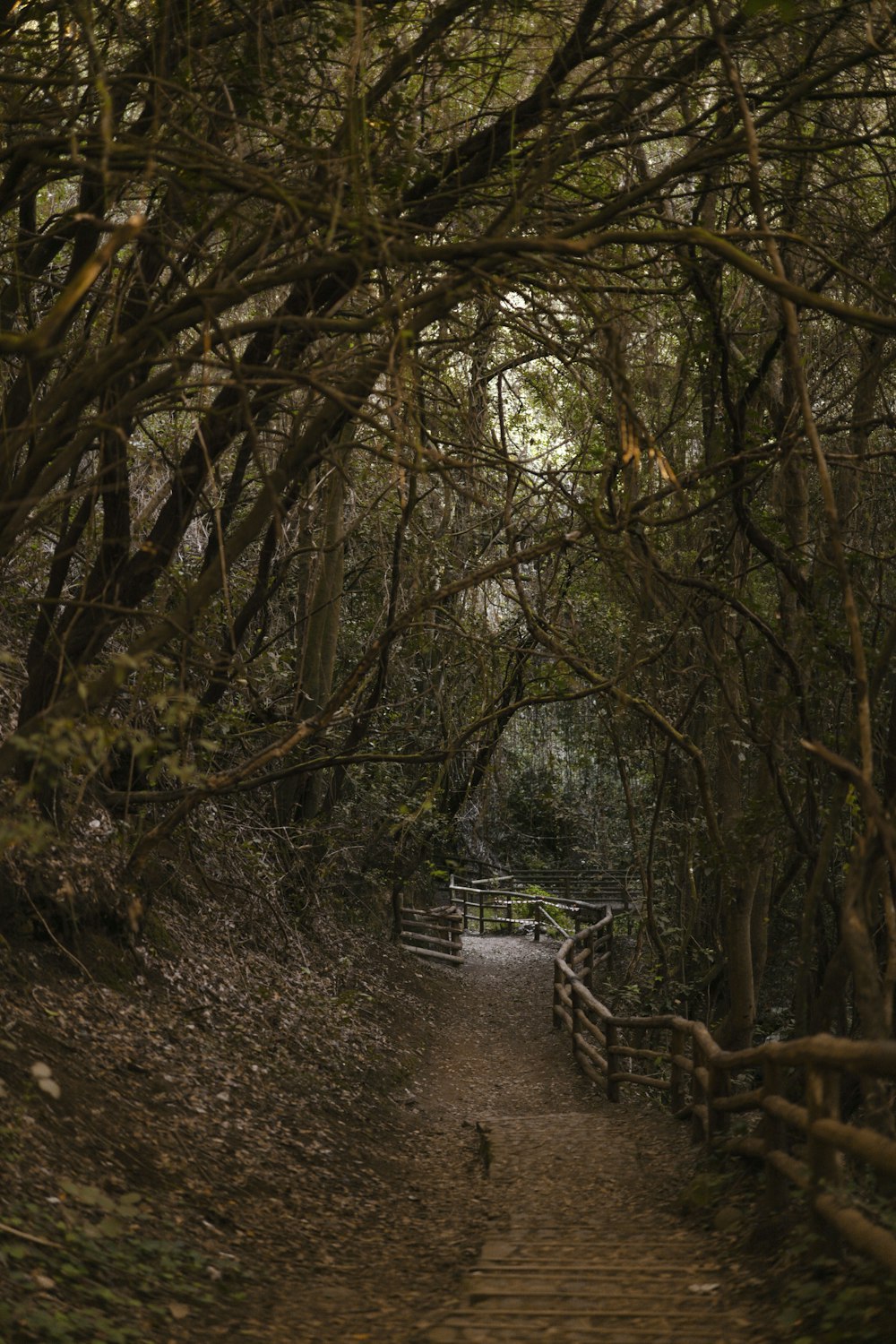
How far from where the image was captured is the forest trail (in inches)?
166

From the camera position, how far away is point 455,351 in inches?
295

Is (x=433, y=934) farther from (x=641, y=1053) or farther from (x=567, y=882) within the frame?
(x=641, y=1053)

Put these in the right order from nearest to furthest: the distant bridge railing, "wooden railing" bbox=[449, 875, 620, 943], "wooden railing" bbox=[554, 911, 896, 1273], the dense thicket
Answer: "wooden railing" bbox=[554, 911, 896, 1273] → the dense thicket → "wooden railing" bbox=[449, 875, 620, 943] → the distant bridge railing

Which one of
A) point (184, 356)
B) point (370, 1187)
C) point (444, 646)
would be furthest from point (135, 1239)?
point (444, 646)

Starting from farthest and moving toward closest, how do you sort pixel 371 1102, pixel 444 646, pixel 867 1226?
Result: pixel 444 646 < pixel 371 1102 < pixel 867 1226

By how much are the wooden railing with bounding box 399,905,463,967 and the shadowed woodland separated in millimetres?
5433

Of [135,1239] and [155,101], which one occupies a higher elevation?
[155,101]

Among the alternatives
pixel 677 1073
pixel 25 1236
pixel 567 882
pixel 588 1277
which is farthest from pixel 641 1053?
pixel 567 882

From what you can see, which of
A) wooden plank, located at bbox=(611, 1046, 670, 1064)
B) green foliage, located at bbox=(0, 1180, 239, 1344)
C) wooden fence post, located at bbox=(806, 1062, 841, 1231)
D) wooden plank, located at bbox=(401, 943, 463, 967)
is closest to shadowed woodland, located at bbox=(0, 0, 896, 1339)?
wooden fence post, located at bbox=(806, 1062, 841, 1231)

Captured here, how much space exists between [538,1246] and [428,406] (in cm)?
659

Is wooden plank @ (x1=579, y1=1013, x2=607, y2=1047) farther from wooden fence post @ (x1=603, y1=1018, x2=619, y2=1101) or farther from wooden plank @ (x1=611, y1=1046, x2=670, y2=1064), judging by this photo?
wooden plank @ (x1=611, y1=1046, x2=670, y2=1064)

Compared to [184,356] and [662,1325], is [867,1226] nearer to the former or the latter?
[662,1325]

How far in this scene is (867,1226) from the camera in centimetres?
358

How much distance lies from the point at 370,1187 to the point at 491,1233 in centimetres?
174
